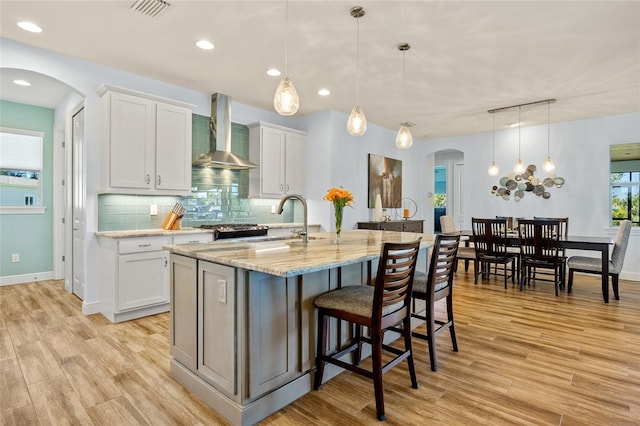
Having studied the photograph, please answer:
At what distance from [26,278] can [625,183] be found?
9.74 metres

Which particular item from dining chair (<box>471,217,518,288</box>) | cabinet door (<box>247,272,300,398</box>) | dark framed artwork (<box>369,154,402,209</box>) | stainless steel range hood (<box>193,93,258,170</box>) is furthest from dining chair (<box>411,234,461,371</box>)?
dark framed artwork (<box>369,154,402,209</box>)

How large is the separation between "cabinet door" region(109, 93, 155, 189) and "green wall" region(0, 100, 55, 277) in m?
2.57

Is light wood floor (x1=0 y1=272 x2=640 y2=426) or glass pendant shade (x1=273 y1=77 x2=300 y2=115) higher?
glass pendant shade (x1=273 y1=77 x2=300 y2=115)

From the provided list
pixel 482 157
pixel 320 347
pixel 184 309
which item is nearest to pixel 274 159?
pixel 184 309

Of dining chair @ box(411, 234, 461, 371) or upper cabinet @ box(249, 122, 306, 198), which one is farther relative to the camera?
upper cabinet @ box(249, 122, 306, 198)

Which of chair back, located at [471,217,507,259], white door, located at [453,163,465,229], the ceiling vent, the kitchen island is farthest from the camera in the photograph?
white door, located at [453,163,465,229]

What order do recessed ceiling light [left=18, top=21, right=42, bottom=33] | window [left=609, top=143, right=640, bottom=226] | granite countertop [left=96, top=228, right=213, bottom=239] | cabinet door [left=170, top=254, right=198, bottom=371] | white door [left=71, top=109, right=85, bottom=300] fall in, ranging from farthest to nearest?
window [left=609, top=143, right=640, bottom=226] → white door [left=71, top=109, right=85, bottom=300] → granite countertop [left=96, top=228, right=213, bottom=239] → recessed ceiling light [left=18, top=21, right=42, bottom=33] → cabinet door [left=170, top=254, right=198, bottom=371]

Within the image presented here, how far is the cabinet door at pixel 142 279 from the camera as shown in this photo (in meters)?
3.58

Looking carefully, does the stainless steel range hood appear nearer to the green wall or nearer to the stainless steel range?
the stainless steel range

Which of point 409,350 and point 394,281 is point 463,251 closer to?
point 409,350

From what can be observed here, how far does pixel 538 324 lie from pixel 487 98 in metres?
3.15

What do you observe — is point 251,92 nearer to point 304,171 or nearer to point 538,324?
point 304,171

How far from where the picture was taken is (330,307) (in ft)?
7.06

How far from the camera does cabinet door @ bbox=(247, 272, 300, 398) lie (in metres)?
1.92
